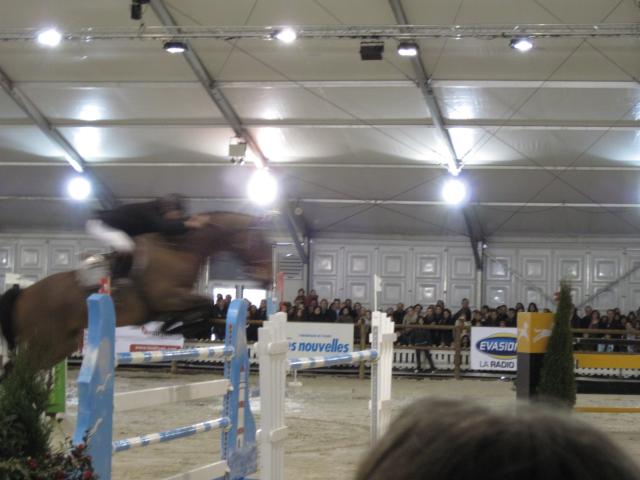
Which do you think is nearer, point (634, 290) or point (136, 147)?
point (136, 147)

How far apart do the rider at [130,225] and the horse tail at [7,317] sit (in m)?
0.31

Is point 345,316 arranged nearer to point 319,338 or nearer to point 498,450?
point 319,338

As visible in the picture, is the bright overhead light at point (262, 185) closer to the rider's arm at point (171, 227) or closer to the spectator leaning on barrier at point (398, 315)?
the spectator leaning on barrier at point (398, 315)

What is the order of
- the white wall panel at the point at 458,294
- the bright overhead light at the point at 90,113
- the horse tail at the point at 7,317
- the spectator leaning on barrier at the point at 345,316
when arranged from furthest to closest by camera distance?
the white wall panel at the point at 458,294, the spectator leaning on barrier at the point at 345,316, the bright overhead light at the point at 90,113, the horse tail at the point at 7,317

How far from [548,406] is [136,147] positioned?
1586 centimetres

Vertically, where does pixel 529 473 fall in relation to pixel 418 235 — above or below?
below

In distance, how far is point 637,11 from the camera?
1152cm

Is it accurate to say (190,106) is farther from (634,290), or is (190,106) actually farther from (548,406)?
(548,406)

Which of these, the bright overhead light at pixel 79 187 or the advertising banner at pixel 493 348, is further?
the bright overhead light at pixel 79 187

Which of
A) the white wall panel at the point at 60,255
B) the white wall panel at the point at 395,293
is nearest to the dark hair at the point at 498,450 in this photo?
the white wall panel at the point at 395,293

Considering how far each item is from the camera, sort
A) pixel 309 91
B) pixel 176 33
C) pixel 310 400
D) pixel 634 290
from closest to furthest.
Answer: pixel 310 400 < pixel 176 33 < pixel 309 91 < pixel 634 290

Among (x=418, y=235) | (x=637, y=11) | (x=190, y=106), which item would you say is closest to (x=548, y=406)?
(x=637, y=11)

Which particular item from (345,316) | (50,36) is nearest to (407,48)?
(50,36)

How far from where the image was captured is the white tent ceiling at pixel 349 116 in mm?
12430
